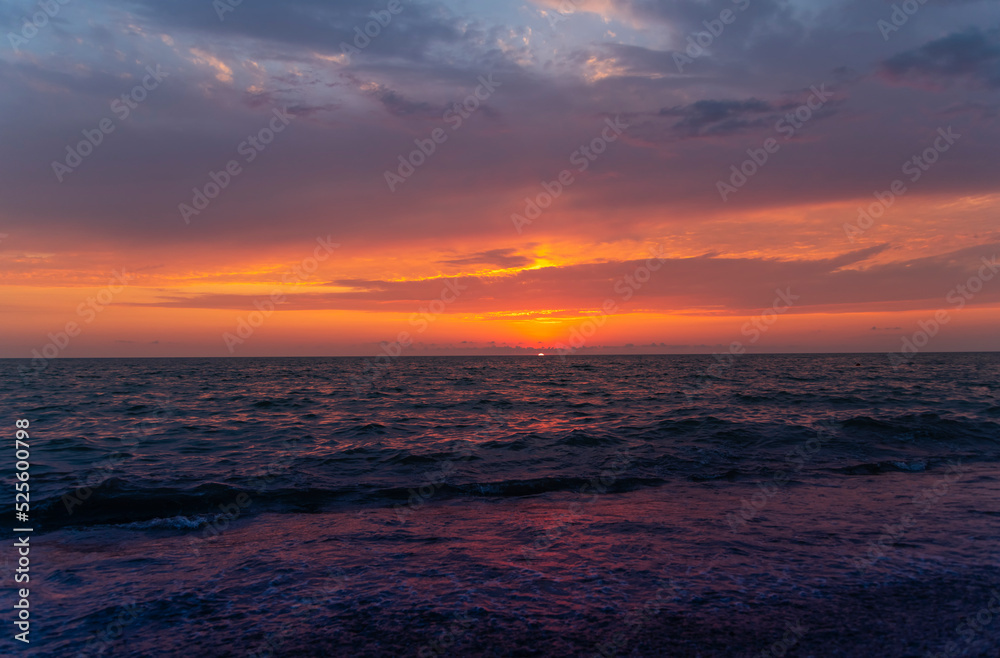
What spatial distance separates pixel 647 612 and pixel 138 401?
4057 centimetres

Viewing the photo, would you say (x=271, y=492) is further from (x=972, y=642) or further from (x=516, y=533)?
(x=972, y=642)

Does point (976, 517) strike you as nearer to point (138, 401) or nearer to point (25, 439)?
point (25, 439)

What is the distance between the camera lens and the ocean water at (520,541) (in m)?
6.50

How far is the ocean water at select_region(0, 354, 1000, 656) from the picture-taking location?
256 inches

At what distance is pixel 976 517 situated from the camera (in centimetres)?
1087

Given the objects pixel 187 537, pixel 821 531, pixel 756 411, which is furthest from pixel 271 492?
pixel 756 411

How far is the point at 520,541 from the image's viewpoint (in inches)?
401

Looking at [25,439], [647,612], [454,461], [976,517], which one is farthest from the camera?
[25,439]

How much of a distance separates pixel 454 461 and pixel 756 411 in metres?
18.7

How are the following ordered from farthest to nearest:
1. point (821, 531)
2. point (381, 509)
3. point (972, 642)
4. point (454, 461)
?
point (454, 461), point (381, 509), point (821, 531), point (972, 642)

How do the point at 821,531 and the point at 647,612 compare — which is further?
the point at 821,531

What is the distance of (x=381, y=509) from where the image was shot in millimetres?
13156

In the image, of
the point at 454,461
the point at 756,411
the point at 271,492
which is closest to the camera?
the point at 271,492

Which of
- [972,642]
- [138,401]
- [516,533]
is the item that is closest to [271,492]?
[516,533]
